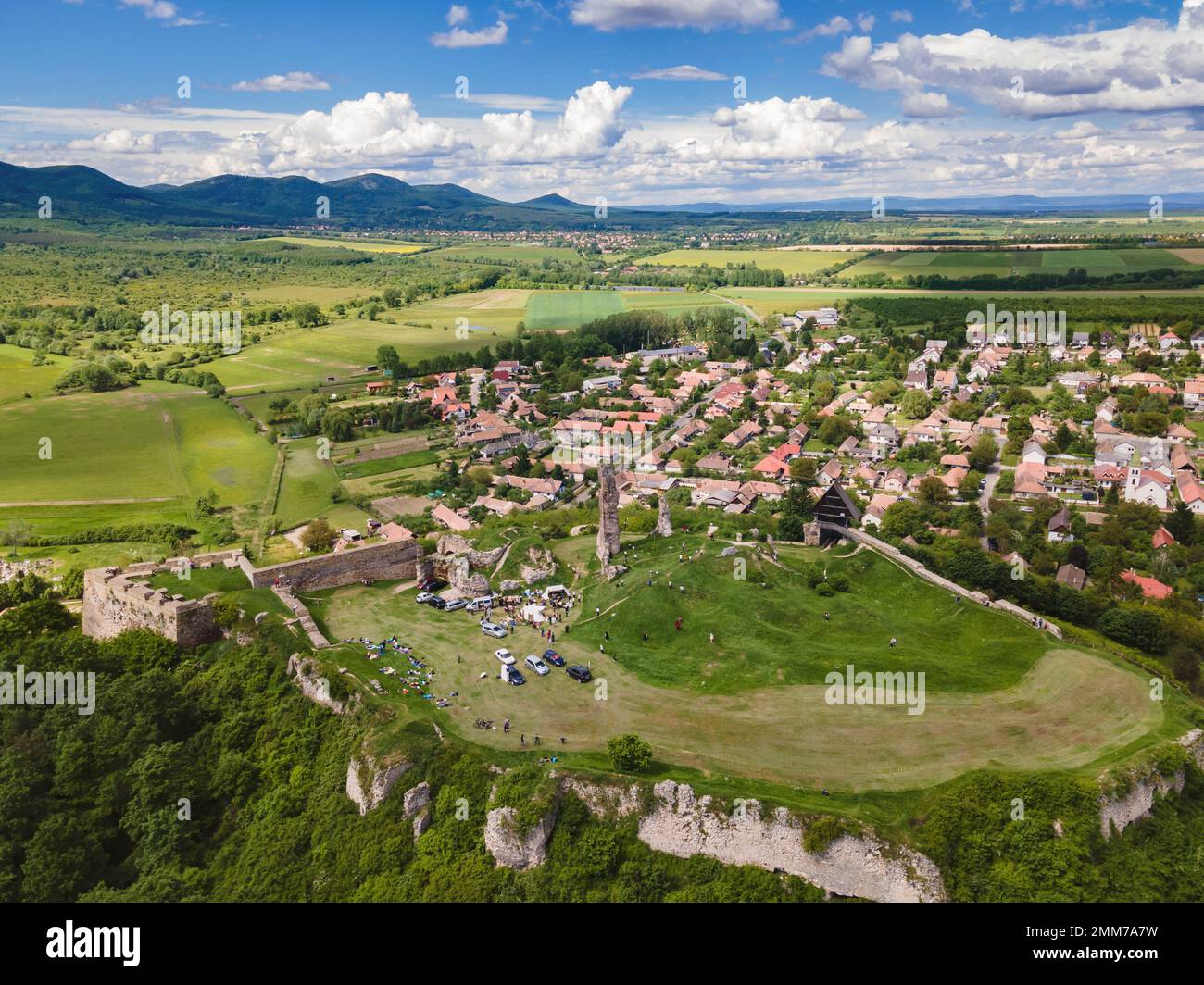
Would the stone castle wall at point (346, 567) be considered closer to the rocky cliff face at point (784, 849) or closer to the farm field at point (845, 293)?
the rocky cliff face at point (784, 849)

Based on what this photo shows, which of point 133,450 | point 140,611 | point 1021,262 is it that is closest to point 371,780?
point 140,611

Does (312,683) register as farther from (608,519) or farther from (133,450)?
(133,450)

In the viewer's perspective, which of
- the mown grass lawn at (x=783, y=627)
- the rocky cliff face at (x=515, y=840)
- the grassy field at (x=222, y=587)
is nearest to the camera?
the rocky cliff face at (x=515, y=840)

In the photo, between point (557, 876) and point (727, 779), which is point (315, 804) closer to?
point (557, 876)

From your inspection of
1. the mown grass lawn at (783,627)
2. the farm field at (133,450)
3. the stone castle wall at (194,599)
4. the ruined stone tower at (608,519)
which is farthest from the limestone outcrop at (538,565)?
the farm field at (133,450)

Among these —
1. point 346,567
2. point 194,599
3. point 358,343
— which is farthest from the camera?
point 358,343

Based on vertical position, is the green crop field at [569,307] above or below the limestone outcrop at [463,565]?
above
